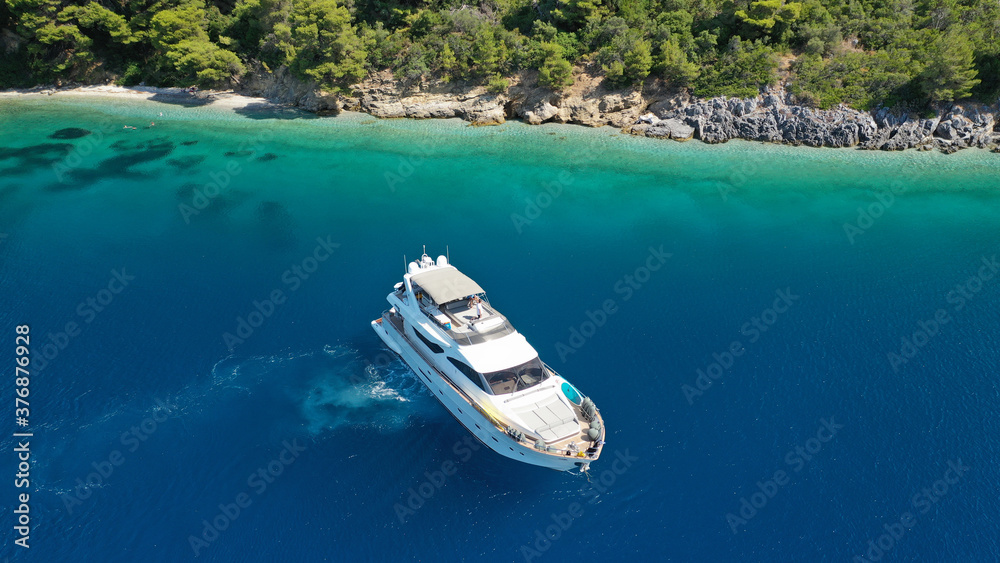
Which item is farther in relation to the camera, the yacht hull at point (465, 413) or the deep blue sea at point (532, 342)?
the yacht hull at point (465, 413)

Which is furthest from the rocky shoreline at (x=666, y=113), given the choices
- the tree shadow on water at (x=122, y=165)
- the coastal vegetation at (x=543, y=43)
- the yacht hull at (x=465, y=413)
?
the yacht hull at (x=465, y=413)

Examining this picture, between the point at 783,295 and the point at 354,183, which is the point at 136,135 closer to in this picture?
the point at 354,183

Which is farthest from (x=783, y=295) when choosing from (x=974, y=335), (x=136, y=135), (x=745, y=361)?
(x=136, y=135)

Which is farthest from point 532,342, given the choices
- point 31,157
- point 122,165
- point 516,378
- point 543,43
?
point 31,157

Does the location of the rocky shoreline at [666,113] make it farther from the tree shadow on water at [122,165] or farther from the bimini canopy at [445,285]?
the bimini canopy at [445,285]

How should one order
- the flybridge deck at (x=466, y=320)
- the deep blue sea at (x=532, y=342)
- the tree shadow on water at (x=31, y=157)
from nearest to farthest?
the deep blue sea at (x=532, y=342) → the flybridge deck at (x=466, y=320) → the tree shadow on water at (x=31, y=157)
